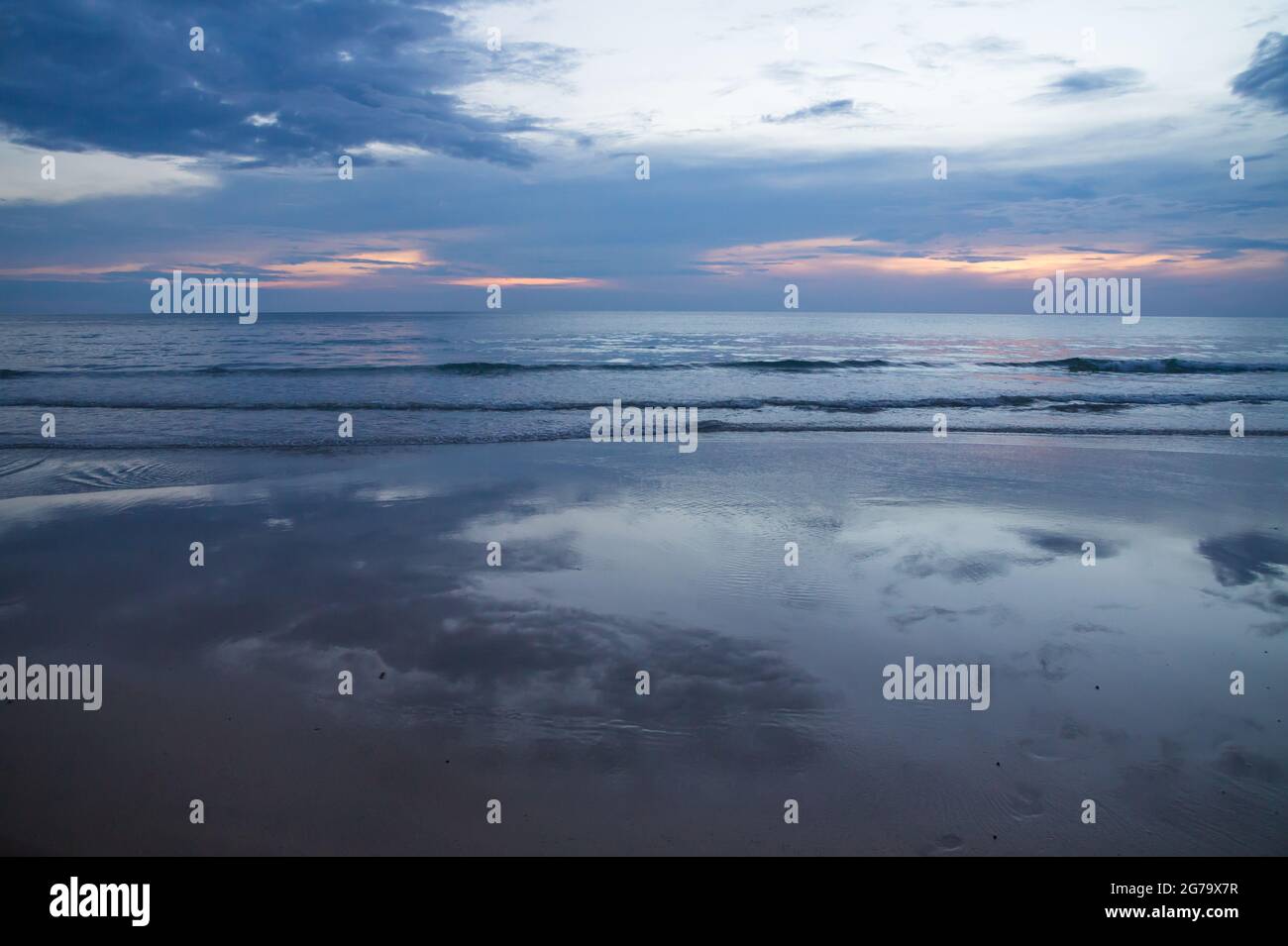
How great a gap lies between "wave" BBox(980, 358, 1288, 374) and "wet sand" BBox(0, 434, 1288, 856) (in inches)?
1011

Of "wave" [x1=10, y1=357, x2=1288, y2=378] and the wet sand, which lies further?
"wave" [x1=10, y1=357, x2=1288, y2=378]

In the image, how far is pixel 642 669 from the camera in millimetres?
5555

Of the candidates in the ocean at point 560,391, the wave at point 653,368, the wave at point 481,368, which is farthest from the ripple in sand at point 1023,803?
the wave at point 481,368

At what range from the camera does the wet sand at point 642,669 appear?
3959 mm

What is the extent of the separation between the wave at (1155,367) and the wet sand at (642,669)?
25.7 meters

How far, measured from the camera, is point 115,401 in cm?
2091

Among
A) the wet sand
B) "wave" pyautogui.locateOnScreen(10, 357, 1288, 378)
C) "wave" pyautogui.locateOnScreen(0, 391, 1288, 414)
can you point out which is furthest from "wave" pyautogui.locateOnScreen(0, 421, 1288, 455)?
"wave" pyautogui.locateOnScreen(10, 357, 1288, 378)

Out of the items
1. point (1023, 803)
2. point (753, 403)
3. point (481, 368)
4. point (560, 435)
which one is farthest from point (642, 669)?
point (481, 368)

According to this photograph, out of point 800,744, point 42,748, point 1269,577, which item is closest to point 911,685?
point 800,744

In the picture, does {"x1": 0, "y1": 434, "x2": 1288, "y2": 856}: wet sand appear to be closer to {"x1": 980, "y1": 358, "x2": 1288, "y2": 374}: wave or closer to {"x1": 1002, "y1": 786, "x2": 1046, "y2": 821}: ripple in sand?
{"x1": 1002, "y1": 786, "x2": 1046, "y2": 821}: ripple in sand

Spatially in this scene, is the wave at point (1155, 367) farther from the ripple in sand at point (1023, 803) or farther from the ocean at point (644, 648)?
the ripple in sand at point (1023, 803)

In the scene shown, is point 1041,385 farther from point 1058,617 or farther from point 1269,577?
point 1058,617

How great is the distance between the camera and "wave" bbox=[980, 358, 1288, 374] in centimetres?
3253

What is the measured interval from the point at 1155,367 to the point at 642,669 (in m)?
37.0
